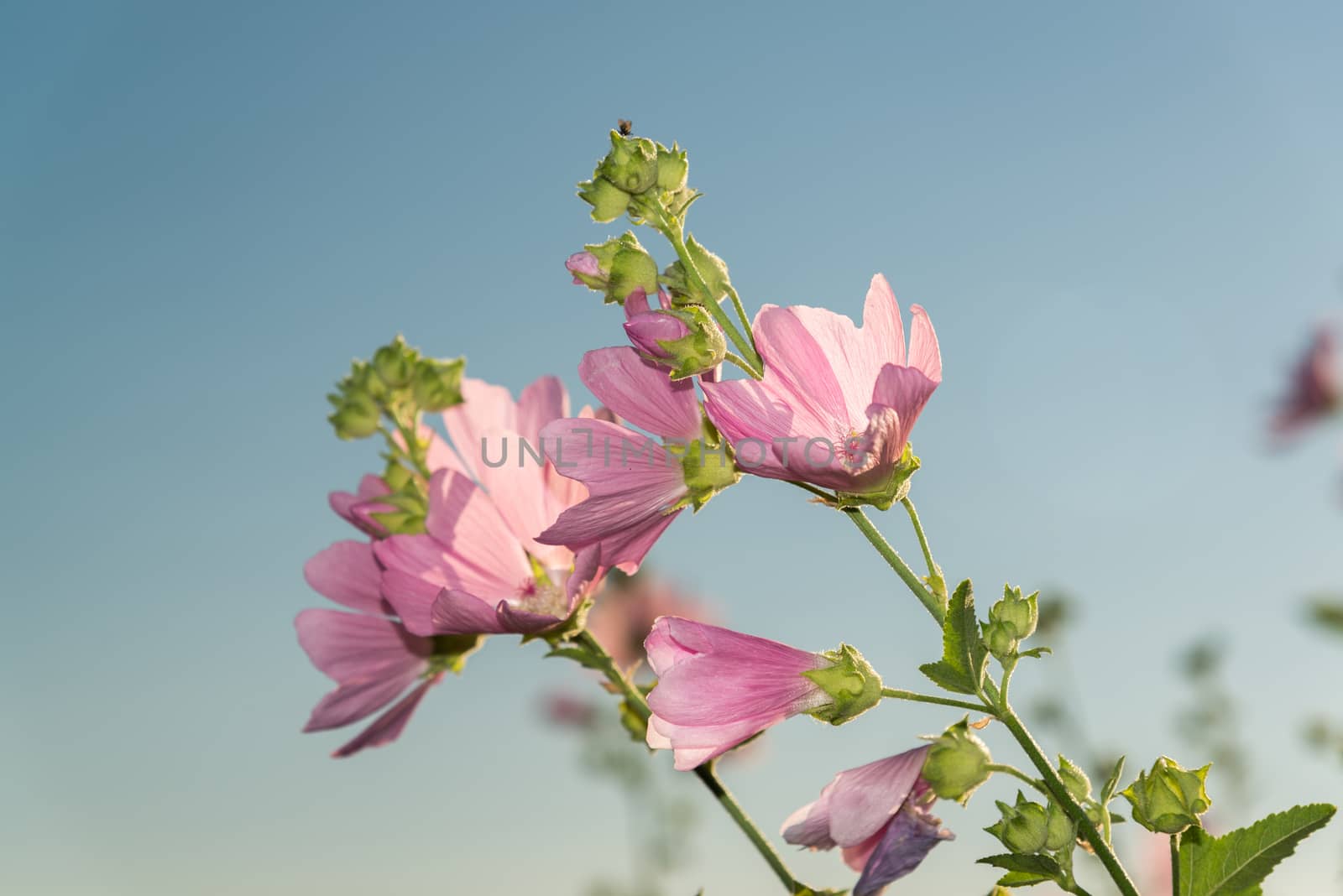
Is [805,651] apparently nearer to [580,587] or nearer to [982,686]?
[982,686]

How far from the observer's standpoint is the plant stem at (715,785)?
4.65 feet

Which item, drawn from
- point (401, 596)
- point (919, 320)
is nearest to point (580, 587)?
point (401, 596)

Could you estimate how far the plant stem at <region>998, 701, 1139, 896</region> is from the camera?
1.14m

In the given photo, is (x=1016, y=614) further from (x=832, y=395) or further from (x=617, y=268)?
(x=617, y=268)

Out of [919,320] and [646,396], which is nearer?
[919,320]

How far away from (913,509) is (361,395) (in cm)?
102

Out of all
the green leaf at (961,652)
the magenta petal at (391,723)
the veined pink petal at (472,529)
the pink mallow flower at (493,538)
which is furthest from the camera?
the magenta petal at (391,723)

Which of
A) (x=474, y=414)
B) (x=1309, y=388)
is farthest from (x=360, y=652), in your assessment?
(x=1309, y=388)

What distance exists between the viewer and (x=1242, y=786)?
4.00 m

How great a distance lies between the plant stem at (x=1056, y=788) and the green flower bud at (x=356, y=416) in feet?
3.75

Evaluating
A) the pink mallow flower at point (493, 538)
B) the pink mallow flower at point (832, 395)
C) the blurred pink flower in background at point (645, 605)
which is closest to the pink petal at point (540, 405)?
the pink mallow flower at point (493, 538)

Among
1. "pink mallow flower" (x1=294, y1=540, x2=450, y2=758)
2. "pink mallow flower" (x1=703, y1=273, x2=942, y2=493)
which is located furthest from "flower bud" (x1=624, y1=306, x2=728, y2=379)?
"pink mallow flower" (x1=294, y1=540, x2=450, y2=758)

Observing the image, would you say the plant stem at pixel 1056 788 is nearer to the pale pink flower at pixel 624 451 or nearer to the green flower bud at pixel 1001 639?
the green flower bud at pixel 1001 639

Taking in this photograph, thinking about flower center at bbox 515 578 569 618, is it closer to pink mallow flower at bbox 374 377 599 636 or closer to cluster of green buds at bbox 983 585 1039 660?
pink mallow flower at bbox 374 377 599 636
